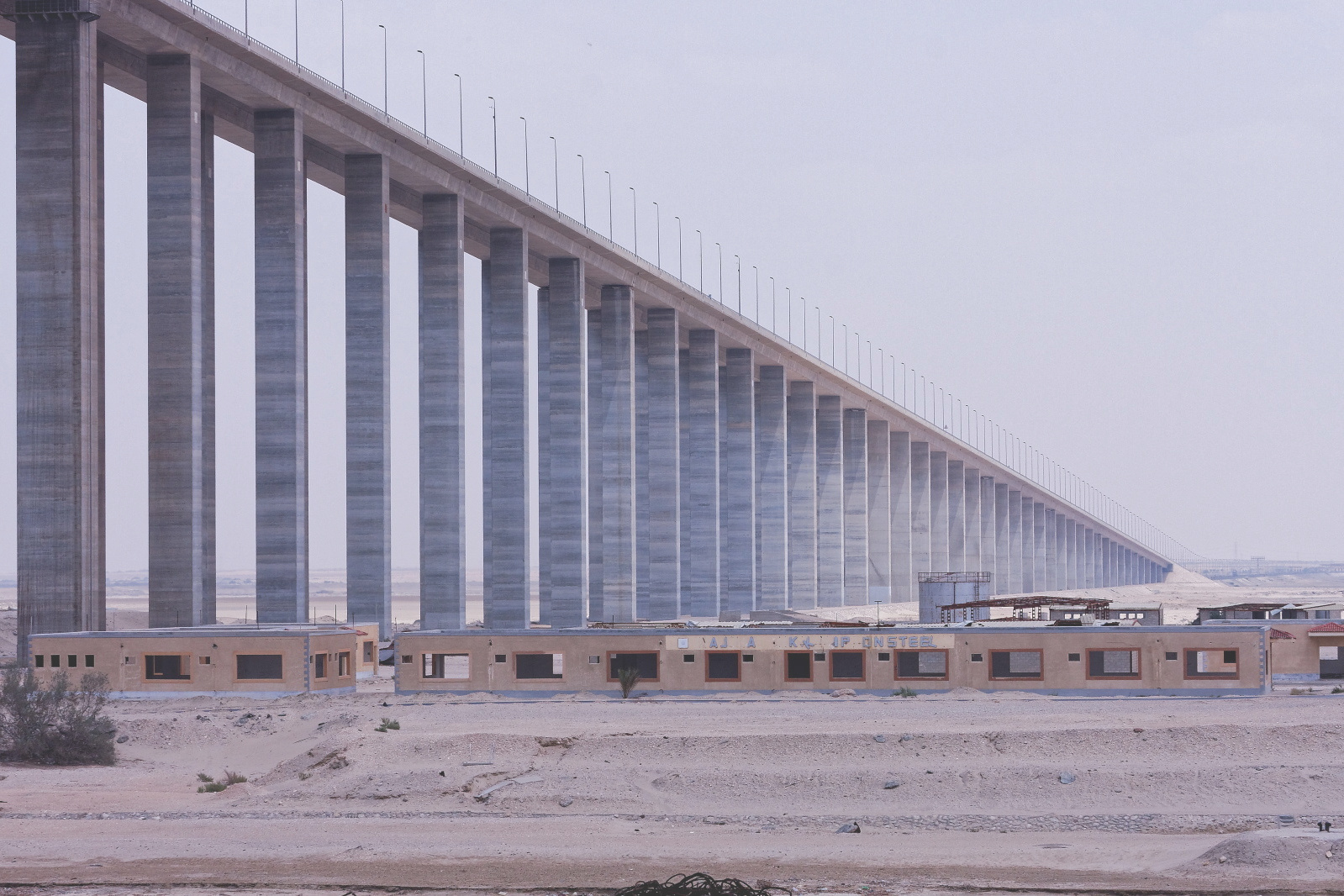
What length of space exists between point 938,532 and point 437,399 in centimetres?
11535

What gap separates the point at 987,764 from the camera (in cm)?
4131

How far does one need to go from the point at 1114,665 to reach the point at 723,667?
12752mm

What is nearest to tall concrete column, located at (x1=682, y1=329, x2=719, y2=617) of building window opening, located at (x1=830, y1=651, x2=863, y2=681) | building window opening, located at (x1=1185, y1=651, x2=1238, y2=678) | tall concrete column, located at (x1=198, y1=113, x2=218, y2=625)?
tall concrete column, located at (x1=198, y1=113, x2=218, y2=625)

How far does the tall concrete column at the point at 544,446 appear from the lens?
101438 mm

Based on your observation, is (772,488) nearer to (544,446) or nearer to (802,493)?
(802,493)

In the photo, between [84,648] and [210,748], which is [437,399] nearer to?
[84,648]

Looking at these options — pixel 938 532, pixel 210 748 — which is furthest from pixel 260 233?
pixel 938 532

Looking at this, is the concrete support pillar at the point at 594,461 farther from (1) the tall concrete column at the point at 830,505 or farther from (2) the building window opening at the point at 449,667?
(2) the building window opening at the point at 449,667

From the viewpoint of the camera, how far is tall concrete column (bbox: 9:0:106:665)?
201 ft

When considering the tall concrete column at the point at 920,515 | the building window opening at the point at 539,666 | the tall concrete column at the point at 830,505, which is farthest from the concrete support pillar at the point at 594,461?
the tall concrete column at the point at 920,515

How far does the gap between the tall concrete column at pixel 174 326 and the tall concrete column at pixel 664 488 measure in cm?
5104

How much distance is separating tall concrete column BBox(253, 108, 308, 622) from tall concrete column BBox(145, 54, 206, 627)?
4.46 meters

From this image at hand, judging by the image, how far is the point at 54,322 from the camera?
61219 mm

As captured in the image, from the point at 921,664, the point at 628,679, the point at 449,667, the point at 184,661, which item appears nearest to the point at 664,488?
the point at 449,667
